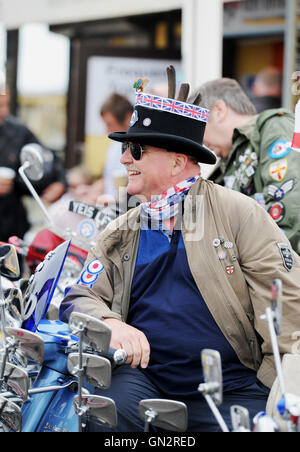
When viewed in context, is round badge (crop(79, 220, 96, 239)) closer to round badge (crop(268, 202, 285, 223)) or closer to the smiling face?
the smiling face

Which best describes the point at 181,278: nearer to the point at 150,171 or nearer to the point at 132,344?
the point at 132,344

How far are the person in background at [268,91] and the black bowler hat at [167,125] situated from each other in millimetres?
4453

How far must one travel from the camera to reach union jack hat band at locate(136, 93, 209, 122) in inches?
107

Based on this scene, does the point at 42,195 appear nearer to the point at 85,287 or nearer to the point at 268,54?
the point at 85,287

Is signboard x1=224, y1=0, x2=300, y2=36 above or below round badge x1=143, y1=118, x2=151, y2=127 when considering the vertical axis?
above

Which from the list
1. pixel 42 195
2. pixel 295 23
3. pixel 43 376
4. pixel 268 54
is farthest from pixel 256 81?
pixel 43 376

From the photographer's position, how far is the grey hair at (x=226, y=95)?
3.99 m

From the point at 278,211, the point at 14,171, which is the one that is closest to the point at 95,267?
the point at 278,211

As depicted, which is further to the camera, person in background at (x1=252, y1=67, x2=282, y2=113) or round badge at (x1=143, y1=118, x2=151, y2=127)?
person in background at (x1=252, y1=67, x2=282, y2=113)

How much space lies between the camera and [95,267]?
108 inches

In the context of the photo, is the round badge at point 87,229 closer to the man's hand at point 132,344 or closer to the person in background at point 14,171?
the man's hand at point 132,344

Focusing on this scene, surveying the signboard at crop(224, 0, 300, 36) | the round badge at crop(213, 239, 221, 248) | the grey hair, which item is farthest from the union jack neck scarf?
the signboard at crop(224, 0, 300, 36)

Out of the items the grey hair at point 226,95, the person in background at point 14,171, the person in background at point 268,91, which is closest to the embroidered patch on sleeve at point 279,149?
the grey hair at point 226,95

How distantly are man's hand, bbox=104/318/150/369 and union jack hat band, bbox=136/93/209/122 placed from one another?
0.91 metres
